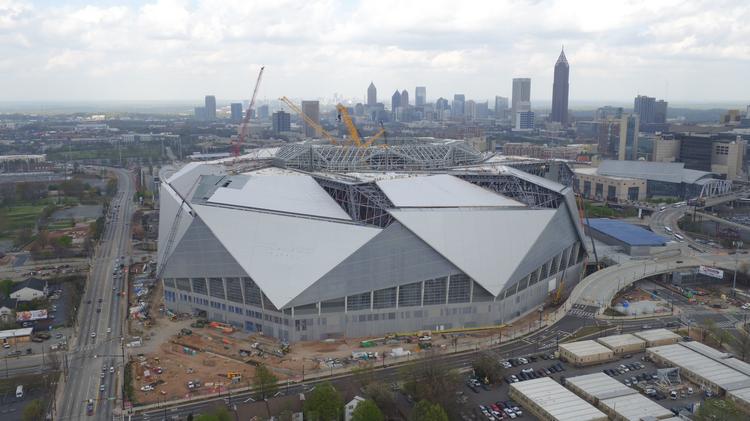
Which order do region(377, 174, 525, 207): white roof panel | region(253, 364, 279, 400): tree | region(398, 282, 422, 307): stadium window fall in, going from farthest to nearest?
region(377, 174, 525, 207): white roof panel → region(398, 282, 422, 307): stadium window → region(253, 364, 279, 400): tree

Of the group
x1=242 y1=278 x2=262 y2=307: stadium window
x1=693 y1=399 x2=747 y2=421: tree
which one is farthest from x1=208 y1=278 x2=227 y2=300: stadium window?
x1=693 y1=399 x2=747 y2=421: tree

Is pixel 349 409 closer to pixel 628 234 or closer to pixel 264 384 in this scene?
pixel 264 384

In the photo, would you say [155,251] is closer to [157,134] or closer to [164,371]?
[164,371]

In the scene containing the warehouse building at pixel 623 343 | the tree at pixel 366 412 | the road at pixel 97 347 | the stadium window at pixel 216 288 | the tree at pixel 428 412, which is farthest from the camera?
the stadium window at pixel 216 288

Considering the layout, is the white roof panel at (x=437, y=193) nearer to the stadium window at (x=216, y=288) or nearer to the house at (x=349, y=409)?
the stadium window at (x=216, y=288)

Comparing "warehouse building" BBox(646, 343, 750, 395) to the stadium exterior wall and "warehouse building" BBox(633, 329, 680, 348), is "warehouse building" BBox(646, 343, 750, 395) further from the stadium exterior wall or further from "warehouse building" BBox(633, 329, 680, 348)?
the stadium exterior wall

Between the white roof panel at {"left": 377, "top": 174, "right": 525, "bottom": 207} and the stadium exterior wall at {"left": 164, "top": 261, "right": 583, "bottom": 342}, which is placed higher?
the white roof panel at {"left": 377, "top": 174, "right": 525, "bottom": 207}

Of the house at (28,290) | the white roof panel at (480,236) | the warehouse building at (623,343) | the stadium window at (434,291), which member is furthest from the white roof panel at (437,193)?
the house at (28,290)
